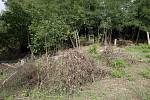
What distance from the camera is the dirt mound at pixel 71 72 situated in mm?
7169

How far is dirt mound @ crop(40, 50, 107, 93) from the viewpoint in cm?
717

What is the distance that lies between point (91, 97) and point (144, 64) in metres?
2.67

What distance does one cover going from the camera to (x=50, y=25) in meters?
12.4

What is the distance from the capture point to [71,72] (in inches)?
294

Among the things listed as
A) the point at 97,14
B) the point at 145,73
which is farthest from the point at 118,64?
→ the point at 97,14

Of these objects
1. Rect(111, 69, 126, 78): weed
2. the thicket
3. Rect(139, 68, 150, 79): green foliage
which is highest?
Rect(111, 69, 126, 78): weed

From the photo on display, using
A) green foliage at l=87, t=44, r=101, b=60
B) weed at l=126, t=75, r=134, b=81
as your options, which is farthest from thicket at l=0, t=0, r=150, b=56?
weed at l=126, t=75, r=134, b=81

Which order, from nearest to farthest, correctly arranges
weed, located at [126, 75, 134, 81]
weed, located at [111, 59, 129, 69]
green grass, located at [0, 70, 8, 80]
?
1. weed, located at [126, 75, 134, 81]
2. weed, located at [111, 59, 129, 69]
3. green grass, located at [0, 70, 8, 80]

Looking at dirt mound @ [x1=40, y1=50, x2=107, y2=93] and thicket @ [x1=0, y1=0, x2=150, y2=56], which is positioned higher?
dirt mound @ [x1=40, y1=50, x2=107, y2=93]

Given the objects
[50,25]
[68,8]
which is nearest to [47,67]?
[50,25]

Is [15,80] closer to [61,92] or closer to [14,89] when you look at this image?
[14,89]

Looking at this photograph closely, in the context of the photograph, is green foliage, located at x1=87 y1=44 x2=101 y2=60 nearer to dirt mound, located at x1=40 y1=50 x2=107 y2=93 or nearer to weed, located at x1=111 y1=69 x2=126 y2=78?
dirt mound, located at x1=40 y1=50 x2=107 y2=93

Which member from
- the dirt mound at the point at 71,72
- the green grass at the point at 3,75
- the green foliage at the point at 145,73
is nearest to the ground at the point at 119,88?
the green foliage at the point at 145,73

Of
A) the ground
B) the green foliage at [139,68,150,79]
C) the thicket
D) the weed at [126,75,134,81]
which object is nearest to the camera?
the ground
